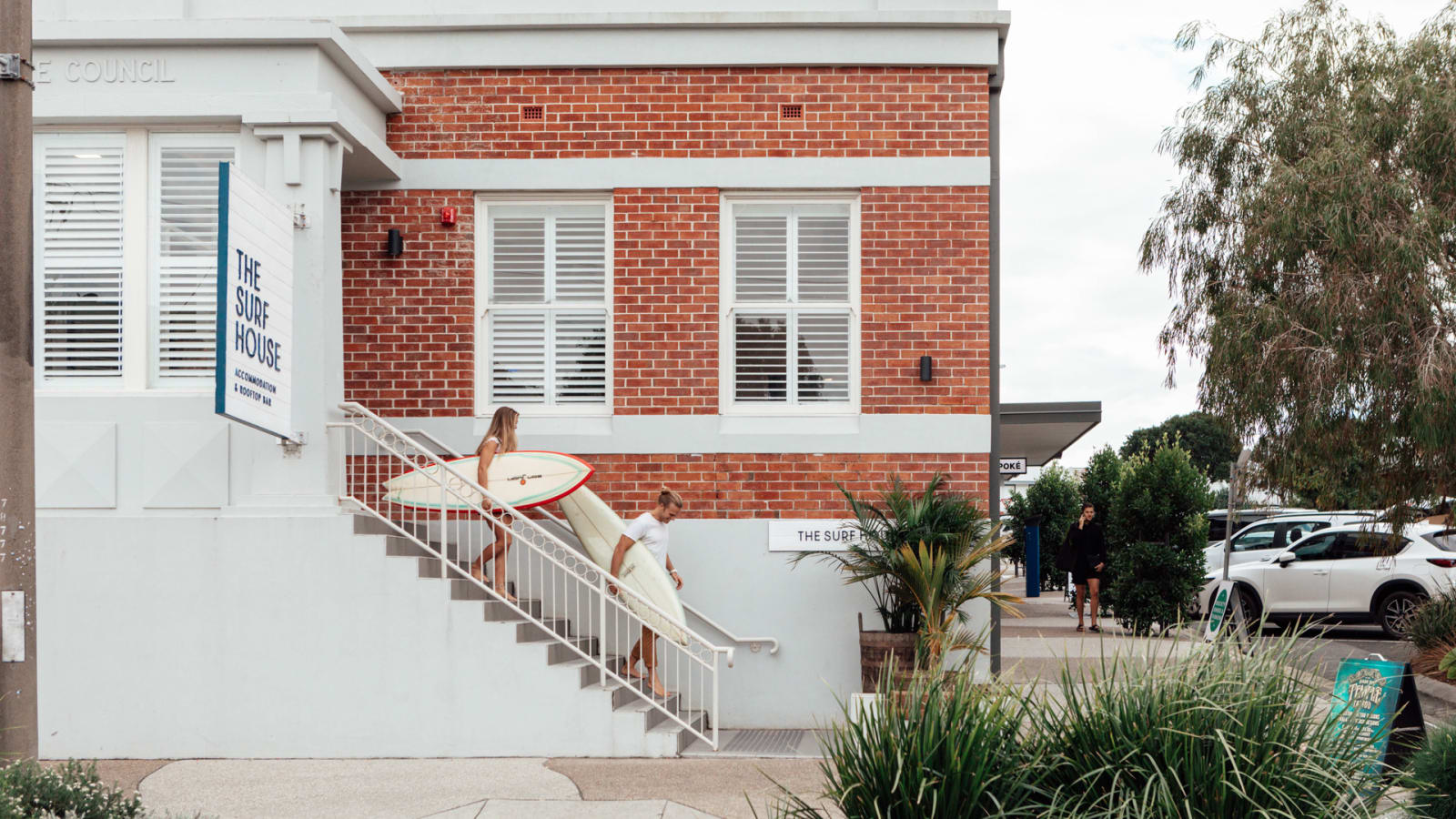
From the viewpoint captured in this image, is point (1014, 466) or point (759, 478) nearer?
point (759, 478)

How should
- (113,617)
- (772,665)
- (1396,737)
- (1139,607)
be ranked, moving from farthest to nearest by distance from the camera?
1. (1139,607)
2. (772,665)
3. (113,617)
4. (1396,737)

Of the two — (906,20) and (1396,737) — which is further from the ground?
(906,20)

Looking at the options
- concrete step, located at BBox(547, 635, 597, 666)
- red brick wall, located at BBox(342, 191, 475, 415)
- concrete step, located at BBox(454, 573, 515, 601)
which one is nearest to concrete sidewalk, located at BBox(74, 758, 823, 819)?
concrete step, located at BBox(547, 635, 597, 666)

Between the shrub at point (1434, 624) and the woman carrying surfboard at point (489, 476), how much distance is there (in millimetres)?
9497

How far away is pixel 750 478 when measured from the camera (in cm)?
1095

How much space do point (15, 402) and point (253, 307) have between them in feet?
10.1

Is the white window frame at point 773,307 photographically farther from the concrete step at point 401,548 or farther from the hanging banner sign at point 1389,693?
the hanging banner sign at point 1389,693

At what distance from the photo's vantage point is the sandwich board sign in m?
8.27

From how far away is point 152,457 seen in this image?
9.56 meters

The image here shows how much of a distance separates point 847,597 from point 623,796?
3.47 m

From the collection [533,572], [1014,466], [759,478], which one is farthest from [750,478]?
[1014,466]

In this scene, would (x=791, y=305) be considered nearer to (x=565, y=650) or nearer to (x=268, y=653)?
(x=565, y=650)

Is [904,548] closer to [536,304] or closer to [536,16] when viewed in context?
[536,304]

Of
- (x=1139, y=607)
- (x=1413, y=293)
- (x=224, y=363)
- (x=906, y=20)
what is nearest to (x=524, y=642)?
(x=224, y=363)
